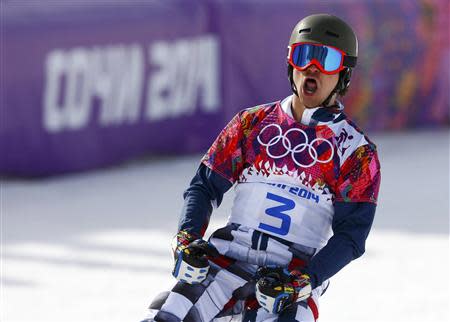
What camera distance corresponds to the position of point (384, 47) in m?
12.5

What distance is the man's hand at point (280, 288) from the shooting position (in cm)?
366

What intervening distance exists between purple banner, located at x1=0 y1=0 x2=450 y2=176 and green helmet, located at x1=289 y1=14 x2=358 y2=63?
5.20m

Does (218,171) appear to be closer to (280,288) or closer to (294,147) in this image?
(294,147)

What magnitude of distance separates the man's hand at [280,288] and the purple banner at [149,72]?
5.55 m

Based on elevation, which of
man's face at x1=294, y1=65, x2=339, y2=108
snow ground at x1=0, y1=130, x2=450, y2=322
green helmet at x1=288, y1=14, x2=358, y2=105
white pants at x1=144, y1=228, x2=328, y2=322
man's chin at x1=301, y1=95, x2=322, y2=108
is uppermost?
green helmet at x1=288, y1=14, x2=358, y2=105

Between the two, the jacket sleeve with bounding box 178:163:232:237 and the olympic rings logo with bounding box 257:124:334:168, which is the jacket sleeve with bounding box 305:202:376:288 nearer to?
the olympic rings logo with bounding box 257:124:334:168

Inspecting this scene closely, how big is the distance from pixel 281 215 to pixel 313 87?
1.49 feet

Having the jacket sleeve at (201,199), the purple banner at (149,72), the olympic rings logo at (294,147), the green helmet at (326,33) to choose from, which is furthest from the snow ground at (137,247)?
the green helmet at (326,33)

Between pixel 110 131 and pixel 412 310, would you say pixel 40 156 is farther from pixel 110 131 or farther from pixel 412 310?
pixel 412 310

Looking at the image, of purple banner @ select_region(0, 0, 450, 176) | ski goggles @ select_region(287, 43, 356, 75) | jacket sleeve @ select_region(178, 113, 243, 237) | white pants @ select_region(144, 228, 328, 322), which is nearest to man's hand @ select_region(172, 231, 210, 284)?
white pants @ select_region(144, 228, 328, 322)

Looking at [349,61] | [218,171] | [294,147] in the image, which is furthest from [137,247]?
[349,61]

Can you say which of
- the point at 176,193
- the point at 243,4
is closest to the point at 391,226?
the point at 176,193

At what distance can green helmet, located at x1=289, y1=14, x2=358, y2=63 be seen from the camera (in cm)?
399

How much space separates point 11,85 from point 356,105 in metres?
4.45
